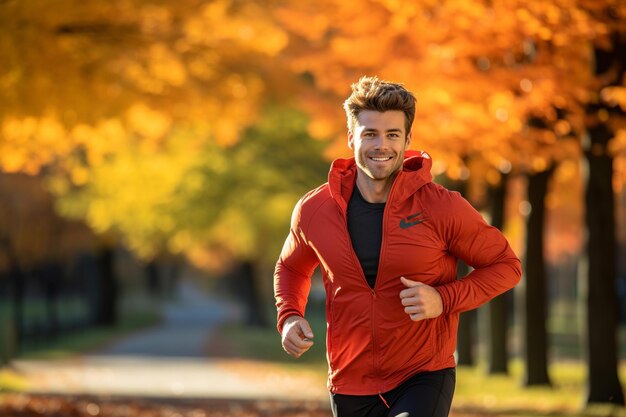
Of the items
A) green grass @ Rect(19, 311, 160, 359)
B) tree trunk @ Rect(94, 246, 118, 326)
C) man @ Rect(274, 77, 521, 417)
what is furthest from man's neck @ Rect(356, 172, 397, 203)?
tree trunk @ Rect(94, 246, 118, 326)

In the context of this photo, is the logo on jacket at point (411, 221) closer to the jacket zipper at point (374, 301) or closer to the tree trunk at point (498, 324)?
the jacket zipper at point (374, 301)

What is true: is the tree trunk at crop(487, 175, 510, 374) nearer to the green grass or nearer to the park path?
the park path

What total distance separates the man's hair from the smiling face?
0.02 metres

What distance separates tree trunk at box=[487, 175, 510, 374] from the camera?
21.8 metres

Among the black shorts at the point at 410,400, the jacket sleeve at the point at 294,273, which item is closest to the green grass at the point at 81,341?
the jacket sleeve at the point at 294,273

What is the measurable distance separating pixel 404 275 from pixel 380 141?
54 centimetres

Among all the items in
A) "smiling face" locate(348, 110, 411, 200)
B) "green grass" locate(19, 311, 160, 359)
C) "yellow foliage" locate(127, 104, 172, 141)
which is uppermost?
"yellow foliage" locate(127, 104, 172, 141)

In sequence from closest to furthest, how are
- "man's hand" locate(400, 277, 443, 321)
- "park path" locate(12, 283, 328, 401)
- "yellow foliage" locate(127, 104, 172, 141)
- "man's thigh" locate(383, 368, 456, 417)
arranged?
"man's hand" locate(400, 277, 443, 321), "man's thigh" locate(383, 368, 456, 417), "yellow foliage" locate(127, 104, 172, 141), "park path" locate(12, 283, 328, 401)

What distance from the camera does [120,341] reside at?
37625 millimetres

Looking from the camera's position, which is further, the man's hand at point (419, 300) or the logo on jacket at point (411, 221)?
the logo on jacket at point (411, 221)

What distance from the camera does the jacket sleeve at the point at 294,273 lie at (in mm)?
5348

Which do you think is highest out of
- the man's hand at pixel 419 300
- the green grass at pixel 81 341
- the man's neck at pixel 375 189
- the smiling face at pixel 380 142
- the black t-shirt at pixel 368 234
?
the smiling face at pixel 380 142

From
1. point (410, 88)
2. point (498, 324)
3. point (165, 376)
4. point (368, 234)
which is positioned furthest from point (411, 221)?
point (165, 376)

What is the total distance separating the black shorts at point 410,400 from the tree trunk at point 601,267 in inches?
381
